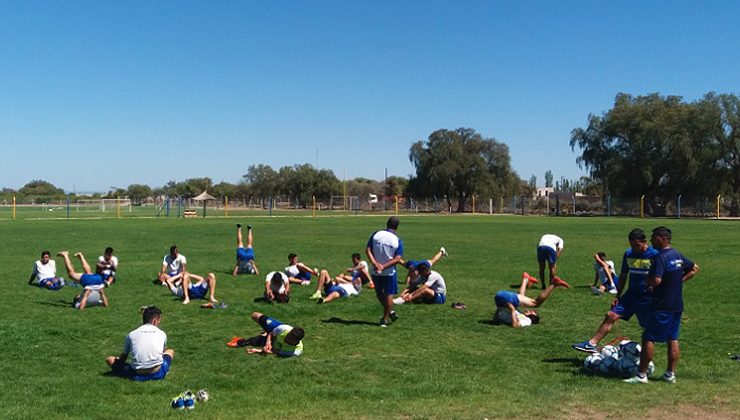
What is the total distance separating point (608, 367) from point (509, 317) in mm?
3091

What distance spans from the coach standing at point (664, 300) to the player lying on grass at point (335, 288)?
23.4 ft

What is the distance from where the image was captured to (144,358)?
777 cm

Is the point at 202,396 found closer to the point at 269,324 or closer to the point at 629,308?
the point at 269,324

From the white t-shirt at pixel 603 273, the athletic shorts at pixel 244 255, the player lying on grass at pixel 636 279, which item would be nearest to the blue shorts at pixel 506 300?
the player lying on grass at pixel 636 279

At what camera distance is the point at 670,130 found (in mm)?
74062

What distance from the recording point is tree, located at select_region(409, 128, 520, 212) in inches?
3848

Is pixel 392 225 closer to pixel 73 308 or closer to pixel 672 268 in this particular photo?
pixel 672 268

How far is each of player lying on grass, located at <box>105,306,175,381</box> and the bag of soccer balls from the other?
5.09 meters

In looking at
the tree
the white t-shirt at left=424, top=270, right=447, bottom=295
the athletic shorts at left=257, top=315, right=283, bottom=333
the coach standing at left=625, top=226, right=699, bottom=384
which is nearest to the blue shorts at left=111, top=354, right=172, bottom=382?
the athletic shorts at left=257, top=315, right=283, bottom=333

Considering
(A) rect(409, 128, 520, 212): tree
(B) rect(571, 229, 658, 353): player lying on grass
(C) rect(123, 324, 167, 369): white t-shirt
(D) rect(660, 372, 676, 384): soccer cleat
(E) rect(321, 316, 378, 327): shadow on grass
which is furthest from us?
(A) rect(409, 128, 520, 212): tree

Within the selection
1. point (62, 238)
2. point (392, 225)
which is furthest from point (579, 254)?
point (62, 238)

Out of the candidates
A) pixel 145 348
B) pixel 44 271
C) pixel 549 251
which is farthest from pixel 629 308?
pixel 44 271

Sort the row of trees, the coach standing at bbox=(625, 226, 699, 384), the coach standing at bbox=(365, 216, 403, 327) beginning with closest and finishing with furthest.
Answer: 1. the coach standing at bbox=(625, 226, 699, 384)
2. the coach standing at bbox=(365, 216, 403, 327)
3. the row of trees

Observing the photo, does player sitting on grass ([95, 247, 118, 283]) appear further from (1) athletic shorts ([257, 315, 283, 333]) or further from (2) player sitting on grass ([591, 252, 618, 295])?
(2) player sitting on grass ([591, 252, 618, 295])
